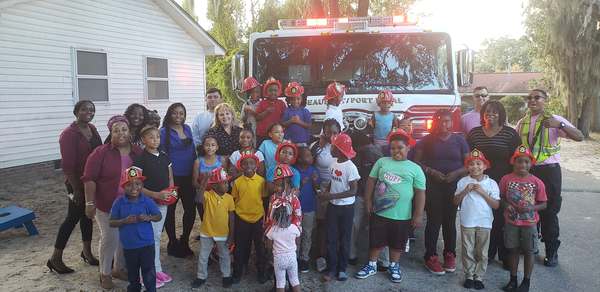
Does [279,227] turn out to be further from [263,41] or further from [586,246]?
[586,246]

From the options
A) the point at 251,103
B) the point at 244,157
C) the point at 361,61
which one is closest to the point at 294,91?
the point at 251,103

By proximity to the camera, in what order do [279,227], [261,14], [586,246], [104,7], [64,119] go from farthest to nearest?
[261,14]
[104,7]
[64,119]
[586,246]
[279,227]

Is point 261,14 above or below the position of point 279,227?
above

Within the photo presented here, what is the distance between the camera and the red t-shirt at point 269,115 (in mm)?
5137

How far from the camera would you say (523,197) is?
4094 mm

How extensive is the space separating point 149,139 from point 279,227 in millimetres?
1395

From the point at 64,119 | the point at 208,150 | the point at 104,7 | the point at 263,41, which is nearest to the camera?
the point at 208,150

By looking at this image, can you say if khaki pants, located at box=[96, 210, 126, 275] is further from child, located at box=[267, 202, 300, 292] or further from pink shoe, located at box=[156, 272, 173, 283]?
child, located at box=[267, 202, 300, 292]

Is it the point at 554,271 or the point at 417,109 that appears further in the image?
the point at 417,109

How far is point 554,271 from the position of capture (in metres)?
4.59

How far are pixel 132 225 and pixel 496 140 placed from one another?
137 inches

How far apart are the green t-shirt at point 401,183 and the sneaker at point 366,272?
568 millimetres

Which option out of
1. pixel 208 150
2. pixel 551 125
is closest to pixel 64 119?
pixel 208 150

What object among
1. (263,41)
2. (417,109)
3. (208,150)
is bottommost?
(208,150)
